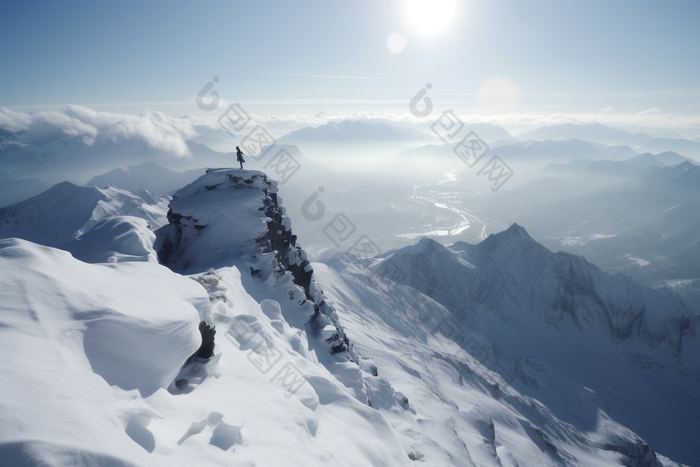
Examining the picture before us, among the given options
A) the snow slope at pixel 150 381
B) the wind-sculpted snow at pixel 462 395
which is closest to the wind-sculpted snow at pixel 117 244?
the snow slope at pixel 150 381

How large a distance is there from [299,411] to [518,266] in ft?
522

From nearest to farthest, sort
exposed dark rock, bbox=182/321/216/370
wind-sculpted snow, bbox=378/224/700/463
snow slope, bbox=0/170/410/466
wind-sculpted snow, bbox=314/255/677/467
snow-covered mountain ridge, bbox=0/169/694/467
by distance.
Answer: snow slope, bbox=0/170/410/466
snow-covered mountain ridge, bbox=0/169/694/467
exposed dark rock, bbox=182/321/216/370
wind-sculpted snow, bbox=314/255/677/467
wind-sculpted snow, bbox=378/224/700/463

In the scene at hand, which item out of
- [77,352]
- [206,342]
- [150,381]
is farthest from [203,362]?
[77,352]

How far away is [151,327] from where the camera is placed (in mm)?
11750

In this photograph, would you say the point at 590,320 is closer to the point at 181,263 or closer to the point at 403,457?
the point at 403,457

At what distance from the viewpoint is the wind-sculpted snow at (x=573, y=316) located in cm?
11650

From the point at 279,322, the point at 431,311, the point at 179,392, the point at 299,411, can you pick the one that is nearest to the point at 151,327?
the point at 179,392

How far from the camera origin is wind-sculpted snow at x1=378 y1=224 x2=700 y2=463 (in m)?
116

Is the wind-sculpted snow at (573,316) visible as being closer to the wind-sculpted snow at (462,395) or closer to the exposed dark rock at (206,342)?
the wind-sculpted snow at (462,395)

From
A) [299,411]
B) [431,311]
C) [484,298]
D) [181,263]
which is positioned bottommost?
[181,263]

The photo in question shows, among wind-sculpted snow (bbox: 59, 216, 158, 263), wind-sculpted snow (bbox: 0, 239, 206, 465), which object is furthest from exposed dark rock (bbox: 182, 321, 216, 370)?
wind-sculpted snow (bbox: 59, 216, 158, 263)

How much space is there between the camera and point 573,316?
139375 mm

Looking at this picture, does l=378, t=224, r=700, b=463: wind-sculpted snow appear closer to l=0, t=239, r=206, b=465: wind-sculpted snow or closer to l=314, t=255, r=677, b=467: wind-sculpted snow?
l=314, t=255, r=677, b=467: wind-sculpted snow

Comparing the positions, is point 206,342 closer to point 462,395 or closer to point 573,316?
point 462,395
